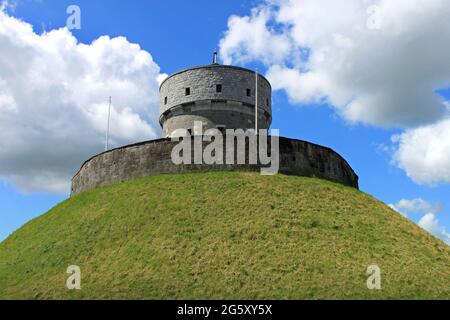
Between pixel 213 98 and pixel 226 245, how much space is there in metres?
15.9

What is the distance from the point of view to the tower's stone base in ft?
101

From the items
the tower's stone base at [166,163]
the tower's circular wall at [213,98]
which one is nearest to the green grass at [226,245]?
the tower's stone base at [166,163]

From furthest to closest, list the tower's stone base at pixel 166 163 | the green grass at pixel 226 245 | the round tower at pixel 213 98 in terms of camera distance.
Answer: the round tower at pixel 213 98
the tower's stone base at pixel 166 163
the green grass at pixel 226 245

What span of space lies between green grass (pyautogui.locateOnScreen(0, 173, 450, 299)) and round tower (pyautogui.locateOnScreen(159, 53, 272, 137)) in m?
7.97

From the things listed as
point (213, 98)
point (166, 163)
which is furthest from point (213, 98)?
point (166, 163)

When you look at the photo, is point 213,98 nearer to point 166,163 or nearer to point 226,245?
point 166,163

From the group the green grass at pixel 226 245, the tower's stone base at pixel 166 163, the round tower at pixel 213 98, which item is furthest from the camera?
the round tower at pixel 213 98

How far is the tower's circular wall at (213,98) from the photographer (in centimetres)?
3666

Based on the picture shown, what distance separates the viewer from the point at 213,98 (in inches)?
1438

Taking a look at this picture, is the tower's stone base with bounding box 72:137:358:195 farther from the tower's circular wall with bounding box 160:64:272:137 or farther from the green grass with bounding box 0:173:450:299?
the tower's circular wall with bounding box 160:64:272:137

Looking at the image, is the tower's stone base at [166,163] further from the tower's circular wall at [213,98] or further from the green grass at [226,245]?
the tower's circular wall at [213,98]
